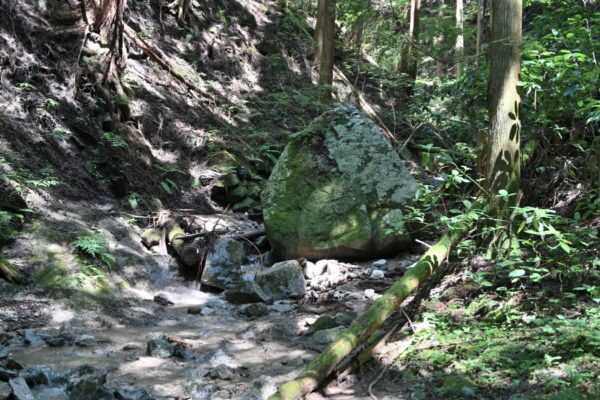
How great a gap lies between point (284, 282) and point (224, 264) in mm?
1307

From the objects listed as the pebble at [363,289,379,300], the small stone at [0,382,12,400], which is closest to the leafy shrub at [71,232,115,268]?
the small stone at [0,382,12,400]

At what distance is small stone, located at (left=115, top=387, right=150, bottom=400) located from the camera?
3.74 m

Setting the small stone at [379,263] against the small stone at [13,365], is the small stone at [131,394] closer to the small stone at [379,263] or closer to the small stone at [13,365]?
the small stone at [13,365]

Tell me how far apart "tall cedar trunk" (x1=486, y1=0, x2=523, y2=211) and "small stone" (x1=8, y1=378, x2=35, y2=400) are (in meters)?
4.38

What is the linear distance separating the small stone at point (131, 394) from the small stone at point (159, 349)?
33.2 inches

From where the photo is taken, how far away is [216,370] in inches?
176

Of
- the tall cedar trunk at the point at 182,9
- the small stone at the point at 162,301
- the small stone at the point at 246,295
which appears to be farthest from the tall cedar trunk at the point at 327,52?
the small stone at the point at 162,301

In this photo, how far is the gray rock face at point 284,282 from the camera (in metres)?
7.07

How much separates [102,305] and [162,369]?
201 cm

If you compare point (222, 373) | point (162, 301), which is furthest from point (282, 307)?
point (222, 373)

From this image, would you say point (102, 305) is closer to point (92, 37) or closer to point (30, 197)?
point (30, 197)

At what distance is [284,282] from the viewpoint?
7152mm

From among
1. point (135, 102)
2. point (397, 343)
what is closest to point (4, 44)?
point (135, 102)

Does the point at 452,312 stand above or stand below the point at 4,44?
below
